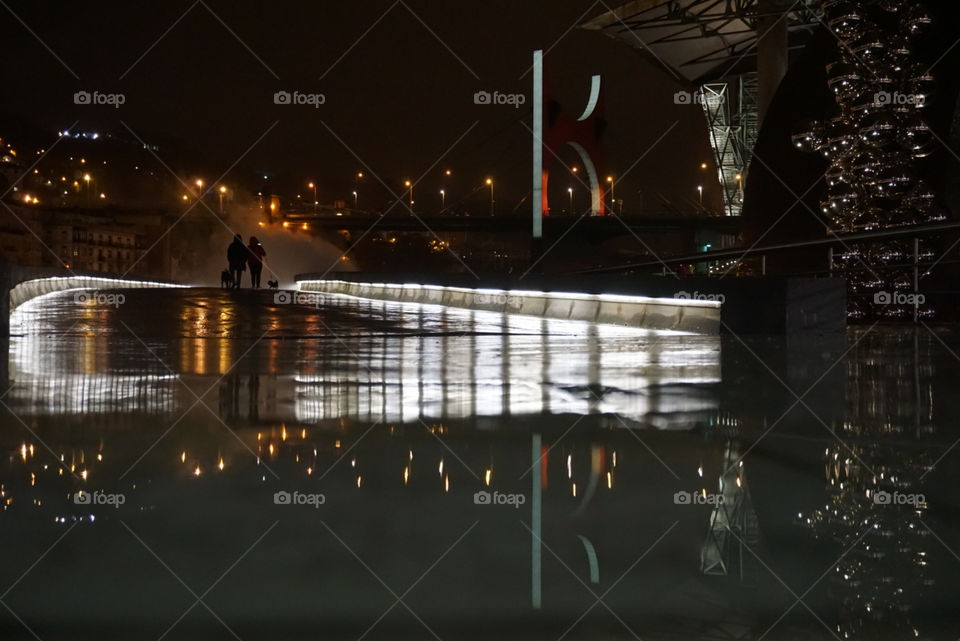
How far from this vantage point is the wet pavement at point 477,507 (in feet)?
7.91

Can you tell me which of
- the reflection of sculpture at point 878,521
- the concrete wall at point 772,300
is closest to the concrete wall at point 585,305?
the concrete wall at point 772,300

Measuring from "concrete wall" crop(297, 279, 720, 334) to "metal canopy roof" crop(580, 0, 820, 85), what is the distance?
130 ft

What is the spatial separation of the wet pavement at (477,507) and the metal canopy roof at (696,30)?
5952 centimetres

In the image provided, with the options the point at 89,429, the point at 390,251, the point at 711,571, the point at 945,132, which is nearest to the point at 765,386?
the point at 89,429

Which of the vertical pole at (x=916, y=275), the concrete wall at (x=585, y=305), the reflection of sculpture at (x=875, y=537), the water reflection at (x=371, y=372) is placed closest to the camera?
the reflection of sculpture at (x=875, y=537)

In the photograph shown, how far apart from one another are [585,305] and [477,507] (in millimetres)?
15763

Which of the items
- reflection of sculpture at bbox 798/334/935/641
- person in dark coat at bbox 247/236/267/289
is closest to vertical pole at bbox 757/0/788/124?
person in dark coat at bbox 247/236/267/289

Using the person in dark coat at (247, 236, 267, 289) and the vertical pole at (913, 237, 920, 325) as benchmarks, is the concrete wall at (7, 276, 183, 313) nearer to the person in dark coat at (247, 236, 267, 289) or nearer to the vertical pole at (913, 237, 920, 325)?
the person in dark coat at (247, 236, 267, 289)

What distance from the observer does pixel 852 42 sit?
18.8 m

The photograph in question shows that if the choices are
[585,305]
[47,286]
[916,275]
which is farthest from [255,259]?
[916,275]

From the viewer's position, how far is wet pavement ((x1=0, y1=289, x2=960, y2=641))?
241 centimetres

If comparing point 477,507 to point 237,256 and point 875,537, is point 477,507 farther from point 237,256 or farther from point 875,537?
Result: point 237,256

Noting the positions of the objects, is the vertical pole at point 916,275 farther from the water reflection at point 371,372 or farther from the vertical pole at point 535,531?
the vertical pole at point 535,531

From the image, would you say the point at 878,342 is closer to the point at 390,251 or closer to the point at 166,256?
the point at 390,251
